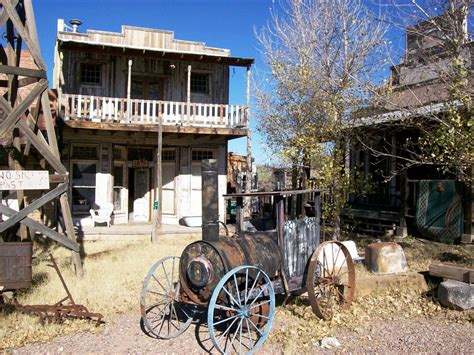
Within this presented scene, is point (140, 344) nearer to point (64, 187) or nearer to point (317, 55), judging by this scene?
point (64, 187)

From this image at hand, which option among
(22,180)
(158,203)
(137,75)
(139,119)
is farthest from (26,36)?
(137,75)

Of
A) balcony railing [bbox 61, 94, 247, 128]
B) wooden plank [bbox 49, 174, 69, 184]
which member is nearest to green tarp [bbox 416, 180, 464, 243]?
balcony railing [bbox 61, 94, 247, 128]

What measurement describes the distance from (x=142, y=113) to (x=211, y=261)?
9.47m

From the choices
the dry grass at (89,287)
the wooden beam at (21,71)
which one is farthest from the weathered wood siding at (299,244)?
the wooden beam at (21,71)

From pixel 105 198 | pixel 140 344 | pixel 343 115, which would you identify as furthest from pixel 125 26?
pixel 140 344

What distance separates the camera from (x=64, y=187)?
736cm

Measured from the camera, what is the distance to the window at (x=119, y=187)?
14891 mm

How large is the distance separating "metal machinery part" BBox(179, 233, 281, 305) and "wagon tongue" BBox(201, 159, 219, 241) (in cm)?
15

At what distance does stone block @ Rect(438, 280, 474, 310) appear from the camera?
6.14 m

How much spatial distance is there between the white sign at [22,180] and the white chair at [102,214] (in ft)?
23.7

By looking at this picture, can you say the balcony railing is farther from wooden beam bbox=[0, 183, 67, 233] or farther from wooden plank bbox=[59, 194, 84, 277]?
wooden beam bbox=[0, 183, 67, 233]

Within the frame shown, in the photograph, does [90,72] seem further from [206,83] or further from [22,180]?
[22,180]

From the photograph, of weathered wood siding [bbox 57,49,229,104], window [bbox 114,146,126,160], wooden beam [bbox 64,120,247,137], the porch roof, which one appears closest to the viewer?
wooden beam [bbox 64,120,247,137]

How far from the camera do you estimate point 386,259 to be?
7816mm
